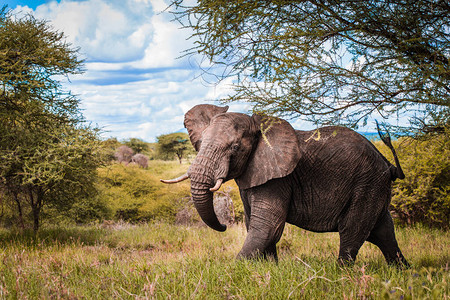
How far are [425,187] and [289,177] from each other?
6.79m

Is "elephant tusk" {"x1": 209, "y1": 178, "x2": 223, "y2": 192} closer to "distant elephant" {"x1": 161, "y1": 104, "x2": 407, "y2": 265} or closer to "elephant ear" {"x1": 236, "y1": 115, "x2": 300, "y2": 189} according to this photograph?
"distant elephant" {"x1": 161, "y1": 104, "x2": 407, "y2": 265}

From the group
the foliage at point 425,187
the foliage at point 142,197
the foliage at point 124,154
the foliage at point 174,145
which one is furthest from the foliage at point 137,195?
the foliage at point 174,145

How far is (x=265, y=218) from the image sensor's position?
204 inches

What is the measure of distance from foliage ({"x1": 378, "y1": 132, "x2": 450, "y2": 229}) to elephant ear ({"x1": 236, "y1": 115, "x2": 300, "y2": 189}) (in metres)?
6.60

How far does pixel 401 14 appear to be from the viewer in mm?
5344

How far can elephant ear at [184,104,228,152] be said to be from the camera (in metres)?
5.77

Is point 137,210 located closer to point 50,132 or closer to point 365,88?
point 50,132

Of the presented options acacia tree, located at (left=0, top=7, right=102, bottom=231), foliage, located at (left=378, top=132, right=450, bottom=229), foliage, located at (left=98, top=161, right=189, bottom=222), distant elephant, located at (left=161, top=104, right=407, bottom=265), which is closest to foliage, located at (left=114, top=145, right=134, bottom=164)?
foliage, located at (left=98, top=161, right=189, bottom=222)

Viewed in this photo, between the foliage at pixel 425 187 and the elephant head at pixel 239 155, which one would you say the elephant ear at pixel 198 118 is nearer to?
the elephant head at pixel 239 155

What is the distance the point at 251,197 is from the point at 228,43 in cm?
205

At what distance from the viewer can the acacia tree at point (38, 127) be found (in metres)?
11.6

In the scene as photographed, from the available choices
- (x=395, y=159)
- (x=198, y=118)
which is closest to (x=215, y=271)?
(x=198, y=118)

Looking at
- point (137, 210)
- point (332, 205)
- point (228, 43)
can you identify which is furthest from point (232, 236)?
point (137, 210)

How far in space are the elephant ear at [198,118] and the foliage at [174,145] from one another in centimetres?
4663
